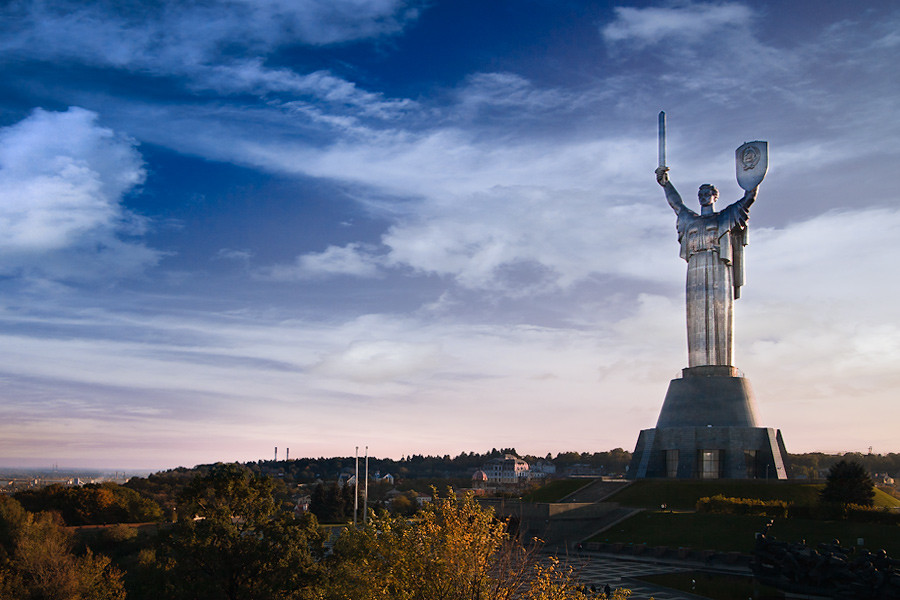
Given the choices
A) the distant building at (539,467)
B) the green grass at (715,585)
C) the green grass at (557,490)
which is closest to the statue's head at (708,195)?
the green grass at (557,490)

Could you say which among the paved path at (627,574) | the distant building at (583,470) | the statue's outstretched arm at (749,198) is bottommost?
the distant building at (583,470)

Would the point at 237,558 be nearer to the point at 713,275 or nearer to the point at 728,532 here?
the point at 728,532

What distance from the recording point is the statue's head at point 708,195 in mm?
51875

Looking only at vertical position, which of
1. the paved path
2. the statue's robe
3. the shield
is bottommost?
the paved path

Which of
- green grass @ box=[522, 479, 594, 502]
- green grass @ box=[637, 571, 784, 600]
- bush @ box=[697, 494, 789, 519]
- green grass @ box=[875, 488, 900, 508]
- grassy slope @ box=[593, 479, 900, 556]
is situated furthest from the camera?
green grass @ box=[522, 479, 594, 502]

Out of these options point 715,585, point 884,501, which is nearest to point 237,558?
point 715,585

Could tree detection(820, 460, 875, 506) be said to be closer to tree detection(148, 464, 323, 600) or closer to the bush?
the bush

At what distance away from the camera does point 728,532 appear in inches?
1385

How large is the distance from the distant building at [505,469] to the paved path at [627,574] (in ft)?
356

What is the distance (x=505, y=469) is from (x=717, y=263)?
10281cm

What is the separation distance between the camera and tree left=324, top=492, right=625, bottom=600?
1200cm

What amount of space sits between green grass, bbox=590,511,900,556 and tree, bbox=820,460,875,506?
2.83m

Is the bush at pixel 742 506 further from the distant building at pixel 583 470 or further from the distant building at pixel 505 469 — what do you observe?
the distant building at pixel 505 469

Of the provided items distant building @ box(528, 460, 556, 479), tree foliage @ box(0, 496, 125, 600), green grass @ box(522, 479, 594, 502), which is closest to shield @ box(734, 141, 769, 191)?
green grass @ box(522, 479, 594, 502)
